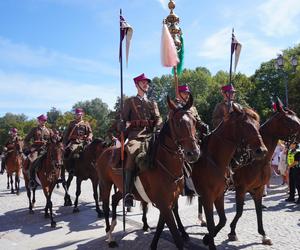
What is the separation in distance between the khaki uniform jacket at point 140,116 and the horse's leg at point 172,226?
1.83 m

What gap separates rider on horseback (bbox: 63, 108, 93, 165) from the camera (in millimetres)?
12203

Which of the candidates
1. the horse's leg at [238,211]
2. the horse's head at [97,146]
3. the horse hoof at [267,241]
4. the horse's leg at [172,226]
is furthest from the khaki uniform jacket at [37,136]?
the horse hoof at [267,241]

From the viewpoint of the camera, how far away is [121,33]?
748 cm

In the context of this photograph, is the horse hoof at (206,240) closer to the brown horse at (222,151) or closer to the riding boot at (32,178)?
the brown horse at (222,151)

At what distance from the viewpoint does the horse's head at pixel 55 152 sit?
32.7 ft

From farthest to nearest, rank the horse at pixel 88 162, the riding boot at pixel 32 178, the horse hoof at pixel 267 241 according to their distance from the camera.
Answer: the horse at pixel 88 162, the riding boot at pixel 32 178, the horse hoof at pixel 267 241

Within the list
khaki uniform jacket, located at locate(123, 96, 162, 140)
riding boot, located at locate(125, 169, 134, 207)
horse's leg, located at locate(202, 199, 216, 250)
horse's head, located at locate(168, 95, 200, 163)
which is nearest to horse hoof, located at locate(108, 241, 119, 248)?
riding boot, located at locate(125, 169, 134, 207)

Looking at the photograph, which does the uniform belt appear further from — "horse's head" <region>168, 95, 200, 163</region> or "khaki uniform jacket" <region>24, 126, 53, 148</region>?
"khaki uniform jacket" <region>24, 126, 53, 148</region>

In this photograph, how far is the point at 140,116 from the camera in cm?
732

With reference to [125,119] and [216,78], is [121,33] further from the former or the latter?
[216,78]

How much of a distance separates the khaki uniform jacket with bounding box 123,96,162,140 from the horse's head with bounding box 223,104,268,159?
1.56m

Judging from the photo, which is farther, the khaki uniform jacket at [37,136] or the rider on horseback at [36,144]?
the khaki uniform jacket at [37,136]

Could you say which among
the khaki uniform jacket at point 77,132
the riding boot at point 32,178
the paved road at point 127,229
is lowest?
the paved road at point 127,229

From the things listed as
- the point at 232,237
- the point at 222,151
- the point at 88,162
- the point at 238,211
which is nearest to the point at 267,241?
the point at 232,237
